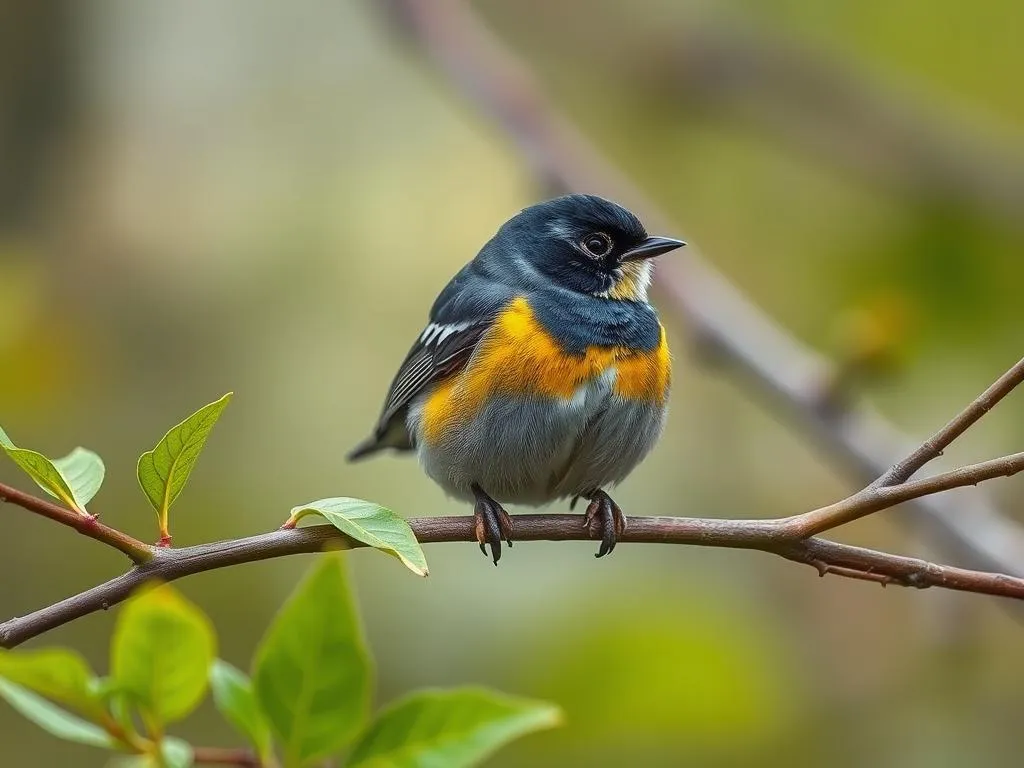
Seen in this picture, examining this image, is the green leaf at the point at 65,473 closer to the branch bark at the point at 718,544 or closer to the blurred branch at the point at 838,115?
the branch bark at the point at 718,544

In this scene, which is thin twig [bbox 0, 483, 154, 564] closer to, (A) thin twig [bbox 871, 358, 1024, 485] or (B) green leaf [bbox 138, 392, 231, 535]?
(B) green leaf [bbox 138, 392, 231, 535]

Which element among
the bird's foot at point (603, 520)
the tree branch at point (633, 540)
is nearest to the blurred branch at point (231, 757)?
the tree branch at point (633, 540)

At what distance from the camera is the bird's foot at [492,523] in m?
2.89

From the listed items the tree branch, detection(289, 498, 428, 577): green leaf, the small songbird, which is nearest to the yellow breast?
the small songbird

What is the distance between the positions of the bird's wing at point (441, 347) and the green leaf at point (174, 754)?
1.95m

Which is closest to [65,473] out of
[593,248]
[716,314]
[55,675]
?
[55,675]

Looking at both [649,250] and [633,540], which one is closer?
[633,540]

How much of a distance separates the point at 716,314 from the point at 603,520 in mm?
1651

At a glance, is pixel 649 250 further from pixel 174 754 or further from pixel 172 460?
pixel 174 754

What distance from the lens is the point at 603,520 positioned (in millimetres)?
Result: 2969

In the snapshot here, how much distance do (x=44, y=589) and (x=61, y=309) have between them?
144 centimetres

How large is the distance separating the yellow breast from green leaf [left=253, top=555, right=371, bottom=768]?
168 centimetres

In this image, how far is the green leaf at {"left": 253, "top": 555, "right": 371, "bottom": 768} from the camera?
183 centimetres

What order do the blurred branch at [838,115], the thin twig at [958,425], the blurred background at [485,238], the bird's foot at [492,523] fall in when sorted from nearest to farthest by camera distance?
the thin twig at [958,425]
the bird's foot at [492,523]
the blurred background at [485,238]
the blurred branch at [838,115]
